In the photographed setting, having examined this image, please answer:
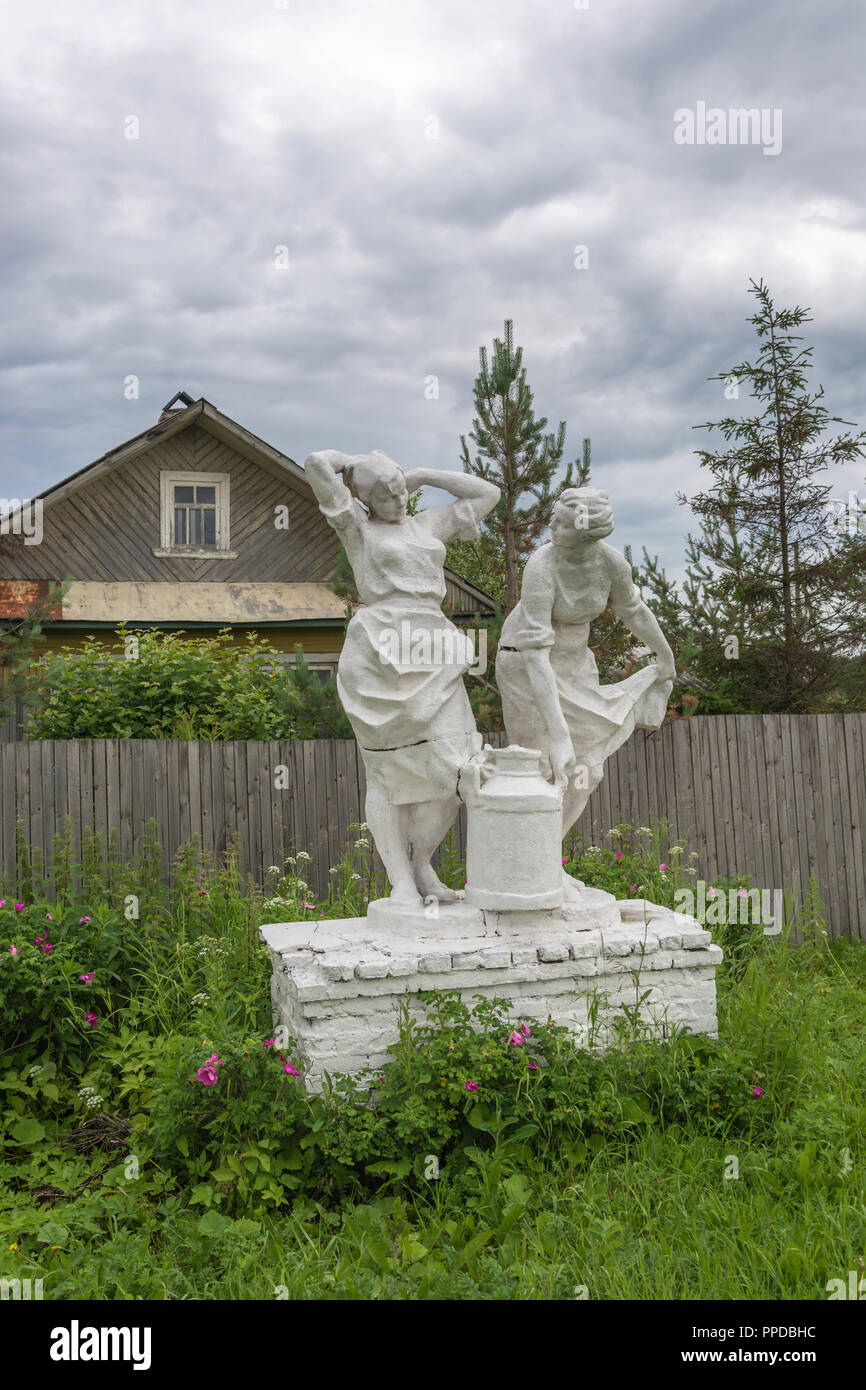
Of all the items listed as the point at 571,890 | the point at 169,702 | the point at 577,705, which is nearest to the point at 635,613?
the point at 577,705

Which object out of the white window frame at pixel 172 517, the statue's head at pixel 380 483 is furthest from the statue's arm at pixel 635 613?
the white window frame at pixel 172 517

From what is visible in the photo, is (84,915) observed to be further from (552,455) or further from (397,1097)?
(552,455)

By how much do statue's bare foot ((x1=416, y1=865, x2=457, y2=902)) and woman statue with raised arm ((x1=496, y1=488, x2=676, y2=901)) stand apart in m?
0.54

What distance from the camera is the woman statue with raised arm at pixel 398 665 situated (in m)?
4.07

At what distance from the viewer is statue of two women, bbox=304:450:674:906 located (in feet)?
13.4

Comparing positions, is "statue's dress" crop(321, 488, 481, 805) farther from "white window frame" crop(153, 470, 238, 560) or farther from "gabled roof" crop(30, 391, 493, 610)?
"white window frame" crop(153, 470, 238, 560)

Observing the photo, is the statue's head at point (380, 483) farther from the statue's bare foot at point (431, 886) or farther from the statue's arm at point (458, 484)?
the statue's bare foot at point (431, 886)

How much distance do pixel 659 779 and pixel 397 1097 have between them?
4016 millimetres

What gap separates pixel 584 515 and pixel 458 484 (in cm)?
64

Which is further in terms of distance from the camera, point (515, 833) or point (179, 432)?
point (179, 432)

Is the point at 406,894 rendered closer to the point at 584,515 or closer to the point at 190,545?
the point at 584,515

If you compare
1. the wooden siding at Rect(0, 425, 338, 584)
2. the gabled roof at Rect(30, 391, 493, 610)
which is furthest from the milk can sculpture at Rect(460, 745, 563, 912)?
the wooden siding at Rect(0, 425, 338, 584)

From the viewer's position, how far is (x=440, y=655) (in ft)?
13.6
